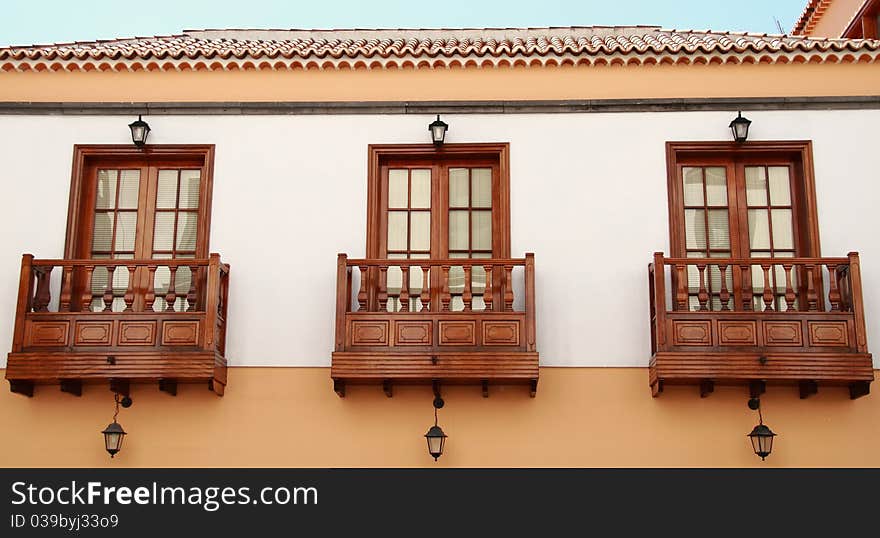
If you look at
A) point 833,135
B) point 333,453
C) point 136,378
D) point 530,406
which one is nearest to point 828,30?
point 833,135

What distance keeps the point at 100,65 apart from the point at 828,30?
9.72 metres

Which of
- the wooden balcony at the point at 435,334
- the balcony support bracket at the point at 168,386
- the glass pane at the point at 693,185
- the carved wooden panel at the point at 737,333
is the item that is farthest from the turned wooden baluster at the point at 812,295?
the balcony support bracket at the point at 168,386

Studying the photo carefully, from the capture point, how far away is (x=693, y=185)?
382 inches

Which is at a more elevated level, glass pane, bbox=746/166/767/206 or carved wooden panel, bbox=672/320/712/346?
glass pane, bbox=746/166/767/206

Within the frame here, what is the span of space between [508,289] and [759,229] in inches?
95.4

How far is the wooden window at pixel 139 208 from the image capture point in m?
9.55

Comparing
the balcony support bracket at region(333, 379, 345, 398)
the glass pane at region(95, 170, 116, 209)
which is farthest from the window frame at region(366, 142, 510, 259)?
the glass pane at region(95, 170, 116, 209)

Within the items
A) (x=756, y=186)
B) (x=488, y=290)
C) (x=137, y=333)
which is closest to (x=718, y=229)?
(x=756, y=186)

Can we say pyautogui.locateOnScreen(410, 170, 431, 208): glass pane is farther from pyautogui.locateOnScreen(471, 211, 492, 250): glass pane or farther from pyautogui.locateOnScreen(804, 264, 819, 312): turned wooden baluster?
pyautogui.locateOnScreen(804, 264, 819, 312): turned wooden baluster

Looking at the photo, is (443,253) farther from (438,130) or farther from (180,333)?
(180,333)

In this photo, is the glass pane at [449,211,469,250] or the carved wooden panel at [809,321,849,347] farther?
the glass pane at [449,211,469,250]

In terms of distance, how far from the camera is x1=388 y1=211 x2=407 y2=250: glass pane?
31.8 ft

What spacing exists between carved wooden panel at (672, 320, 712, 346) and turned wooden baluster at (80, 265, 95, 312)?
4782 millimetres

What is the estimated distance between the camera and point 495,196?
383 inches
